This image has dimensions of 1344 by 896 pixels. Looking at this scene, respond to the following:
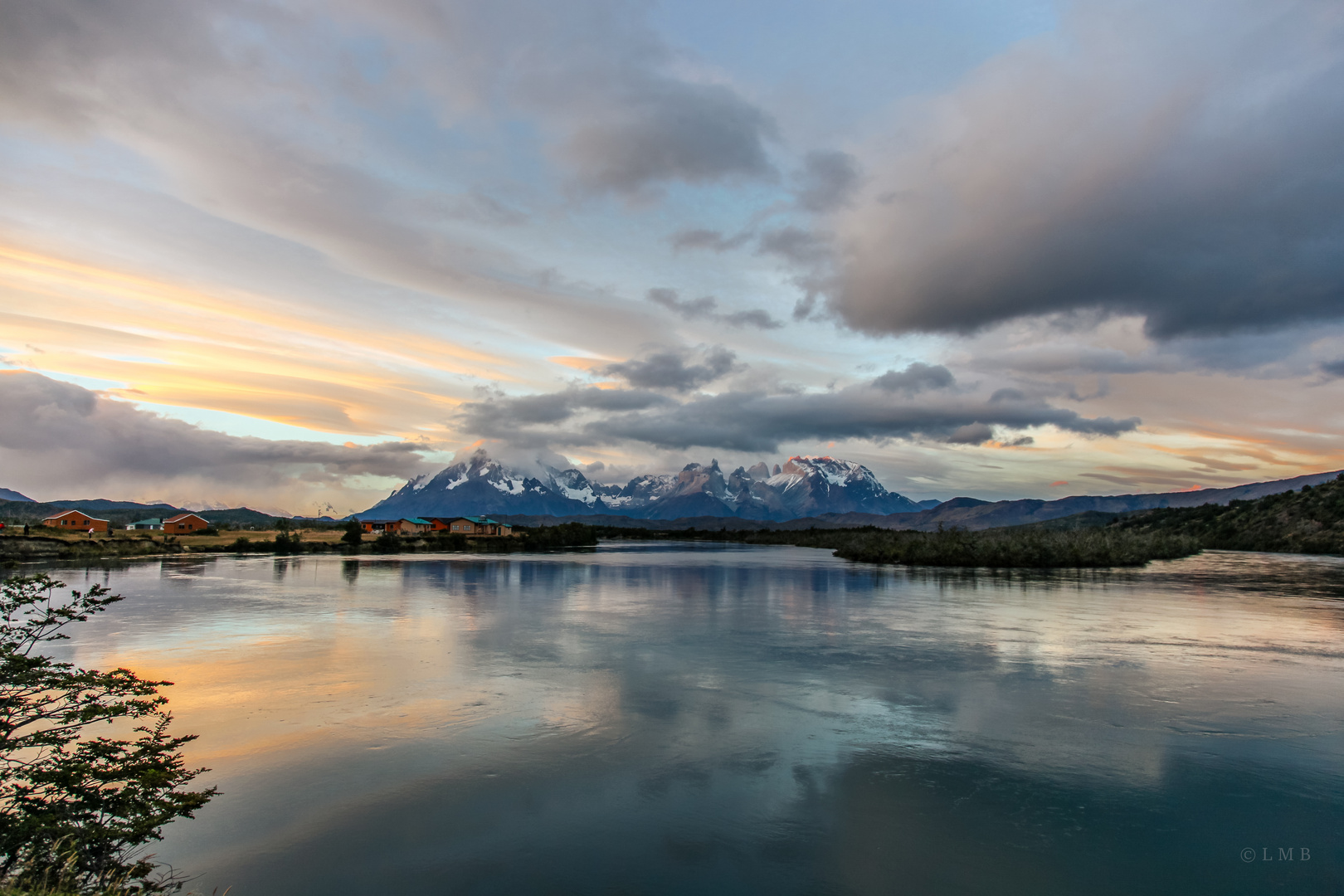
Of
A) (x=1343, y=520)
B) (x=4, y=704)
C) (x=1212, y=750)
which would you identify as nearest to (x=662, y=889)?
(x=4, y=704)

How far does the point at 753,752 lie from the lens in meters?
15.5

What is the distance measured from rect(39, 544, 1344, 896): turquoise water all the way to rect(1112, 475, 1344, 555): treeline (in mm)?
97195

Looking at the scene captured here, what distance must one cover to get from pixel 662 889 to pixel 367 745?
361 inches

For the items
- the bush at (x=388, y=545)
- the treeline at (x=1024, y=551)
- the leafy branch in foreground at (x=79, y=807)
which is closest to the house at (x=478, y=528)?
the bush at (x=388, y=545)

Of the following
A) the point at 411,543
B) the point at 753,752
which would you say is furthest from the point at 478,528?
the point at 753,752

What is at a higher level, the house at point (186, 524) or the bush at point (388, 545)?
the house at point (186, 524)

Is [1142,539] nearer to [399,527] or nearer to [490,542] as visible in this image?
[490,542]

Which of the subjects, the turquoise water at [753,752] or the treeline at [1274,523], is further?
the treeline at [1274,523]

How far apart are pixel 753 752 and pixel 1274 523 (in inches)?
5788

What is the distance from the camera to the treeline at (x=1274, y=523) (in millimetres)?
106312

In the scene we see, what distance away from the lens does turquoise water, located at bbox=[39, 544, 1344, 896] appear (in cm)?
1079

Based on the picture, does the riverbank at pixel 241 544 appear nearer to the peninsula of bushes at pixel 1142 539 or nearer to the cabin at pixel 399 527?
the cabin at pixel 399 527

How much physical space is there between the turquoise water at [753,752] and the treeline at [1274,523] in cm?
A: 9720

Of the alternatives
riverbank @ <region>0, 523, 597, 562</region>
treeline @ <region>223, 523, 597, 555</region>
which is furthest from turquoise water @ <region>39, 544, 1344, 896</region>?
treeline @ <region>223, 523, 597, 555</region>
